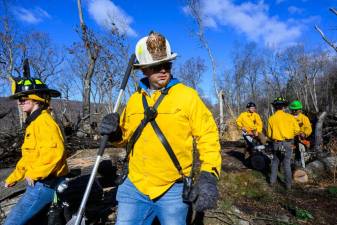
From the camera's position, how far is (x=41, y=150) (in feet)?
10.7

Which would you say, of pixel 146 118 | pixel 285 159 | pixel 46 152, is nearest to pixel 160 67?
pixel 146 118

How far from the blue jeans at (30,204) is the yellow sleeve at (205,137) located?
196 cm

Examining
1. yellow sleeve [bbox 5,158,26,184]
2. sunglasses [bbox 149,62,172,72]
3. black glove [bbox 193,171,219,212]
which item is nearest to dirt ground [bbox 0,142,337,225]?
yellow sleeve [bbox 5,158,26,184]

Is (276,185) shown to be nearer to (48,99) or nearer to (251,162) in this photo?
(251,162)

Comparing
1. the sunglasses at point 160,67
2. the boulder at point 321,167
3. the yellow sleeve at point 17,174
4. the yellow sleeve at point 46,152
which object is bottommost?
the boulder at point 321,167

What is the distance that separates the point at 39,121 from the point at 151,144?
1583mm

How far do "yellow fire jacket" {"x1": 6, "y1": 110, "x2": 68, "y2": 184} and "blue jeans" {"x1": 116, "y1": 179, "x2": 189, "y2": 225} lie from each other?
3.86 ft

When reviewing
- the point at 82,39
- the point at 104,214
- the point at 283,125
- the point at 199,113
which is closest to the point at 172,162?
the point at 199,113

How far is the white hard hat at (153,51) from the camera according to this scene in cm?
253

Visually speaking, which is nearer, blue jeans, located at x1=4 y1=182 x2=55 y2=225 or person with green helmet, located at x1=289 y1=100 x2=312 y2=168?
blue jeans, located at x1=4 y1=182 x2=55 y2=225

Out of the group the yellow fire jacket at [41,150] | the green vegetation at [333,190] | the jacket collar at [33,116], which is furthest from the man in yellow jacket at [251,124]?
the jacket collar at [33,116]

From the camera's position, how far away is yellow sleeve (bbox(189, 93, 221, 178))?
2404 millimetres

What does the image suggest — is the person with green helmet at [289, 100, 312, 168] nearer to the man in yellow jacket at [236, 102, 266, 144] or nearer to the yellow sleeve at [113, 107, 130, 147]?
the man in yellow jacket at [236, 102, 266, 144]

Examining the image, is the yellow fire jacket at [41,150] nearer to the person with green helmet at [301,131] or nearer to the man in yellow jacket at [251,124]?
the person with green helmet at [301,131]
